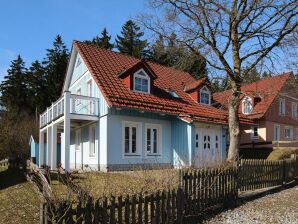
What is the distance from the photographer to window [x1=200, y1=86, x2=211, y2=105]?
92.0ft

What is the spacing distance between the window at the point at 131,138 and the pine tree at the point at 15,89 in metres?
36.6

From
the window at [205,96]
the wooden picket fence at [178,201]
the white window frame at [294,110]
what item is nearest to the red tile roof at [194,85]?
the window at [205,96]

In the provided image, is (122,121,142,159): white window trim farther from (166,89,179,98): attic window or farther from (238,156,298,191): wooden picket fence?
(238,156,298,191): wooden picket fence

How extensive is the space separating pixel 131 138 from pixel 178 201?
1343 cm

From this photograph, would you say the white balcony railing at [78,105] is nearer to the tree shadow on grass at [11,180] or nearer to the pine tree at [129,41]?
the tree shadow on grass at [11,180]

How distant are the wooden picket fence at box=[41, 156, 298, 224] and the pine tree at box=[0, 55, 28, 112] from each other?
4672 centimetres

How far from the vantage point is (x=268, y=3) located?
1820 cm

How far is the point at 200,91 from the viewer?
27.8 m

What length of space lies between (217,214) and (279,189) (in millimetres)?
6055

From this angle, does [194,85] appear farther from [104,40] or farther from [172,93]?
[104,40]

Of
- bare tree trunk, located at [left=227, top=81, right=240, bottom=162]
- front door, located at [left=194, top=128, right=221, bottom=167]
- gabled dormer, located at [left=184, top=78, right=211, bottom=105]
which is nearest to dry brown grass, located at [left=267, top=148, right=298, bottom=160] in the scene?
front door, located at [left=194, top=128, right=221, bottom=167]

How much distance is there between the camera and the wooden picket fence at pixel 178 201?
22.1 feet

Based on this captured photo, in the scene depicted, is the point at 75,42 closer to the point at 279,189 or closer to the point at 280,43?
the point at 280,43

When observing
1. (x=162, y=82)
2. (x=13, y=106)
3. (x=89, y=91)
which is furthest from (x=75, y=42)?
(x=13, y=106)
